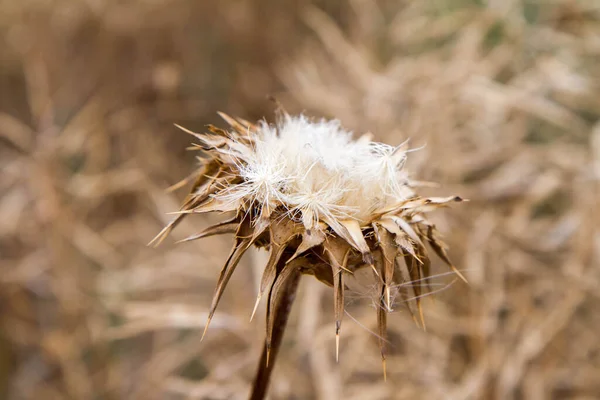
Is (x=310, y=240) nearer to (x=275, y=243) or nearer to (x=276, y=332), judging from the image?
(x=275, y=243)

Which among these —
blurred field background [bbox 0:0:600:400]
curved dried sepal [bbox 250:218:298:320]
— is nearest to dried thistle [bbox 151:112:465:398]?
curved dried sepal [bbox 250:218:298:320]

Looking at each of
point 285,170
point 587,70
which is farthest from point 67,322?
point 587,70

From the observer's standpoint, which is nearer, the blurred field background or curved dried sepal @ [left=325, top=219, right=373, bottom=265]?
curved dried sepal @ [left=325, top=219, right=373, bottom=265]

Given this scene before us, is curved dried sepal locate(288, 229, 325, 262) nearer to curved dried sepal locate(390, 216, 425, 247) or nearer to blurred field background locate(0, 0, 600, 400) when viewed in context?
curved dried sepal locate(390, 216, 425, 247)

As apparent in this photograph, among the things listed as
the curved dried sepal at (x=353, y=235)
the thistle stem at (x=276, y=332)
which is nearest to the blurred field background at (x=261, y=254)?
the thistle stem at (x=276, y=332)

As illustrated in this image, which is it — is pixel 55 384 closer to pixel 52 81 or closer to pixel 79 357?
pixel 79 357

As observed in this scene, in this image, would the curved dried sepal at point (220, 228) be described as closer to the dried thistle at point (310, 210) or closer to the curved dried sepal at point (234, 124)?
the dried thistle at point (310, 210)

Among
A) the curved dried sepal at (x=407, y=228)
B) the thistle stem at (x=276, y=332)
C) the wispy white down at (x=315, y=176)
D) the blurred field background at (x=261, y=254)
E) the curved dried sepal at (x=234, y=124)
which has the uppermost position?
the blurred field background at (x=261, y=254)
